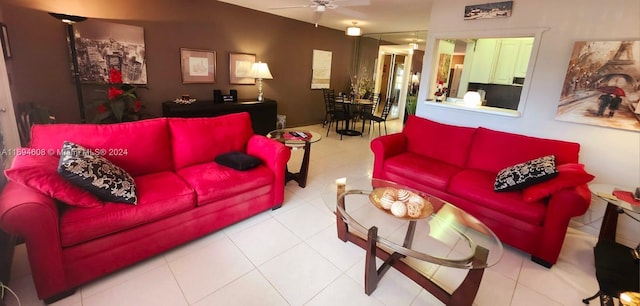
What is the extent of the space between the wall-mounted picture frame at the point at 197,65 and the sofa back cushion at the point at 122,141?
2.41 metres

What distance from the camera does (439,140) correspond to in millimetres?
3061

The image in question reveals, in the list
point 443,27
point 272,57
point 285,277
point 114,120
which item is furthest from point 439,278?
point 272,57

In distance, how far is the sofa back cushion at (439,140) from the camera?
114 inches

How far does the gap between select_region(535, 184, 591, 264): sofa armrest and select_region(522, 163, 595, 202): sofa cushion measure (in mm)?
41

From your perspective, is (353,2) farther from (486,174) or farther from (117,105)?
(117,105)

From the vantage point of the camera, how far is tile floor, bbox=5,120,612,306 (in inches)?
63.0

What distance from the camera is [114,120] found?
3.34 metres

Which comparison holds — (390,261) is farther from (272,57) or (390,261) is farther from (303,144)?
(272,57)

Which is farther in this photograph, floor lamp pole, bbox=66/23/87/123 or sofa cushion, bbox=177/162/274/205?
floor lamp pole, bbox=66/23/87/123

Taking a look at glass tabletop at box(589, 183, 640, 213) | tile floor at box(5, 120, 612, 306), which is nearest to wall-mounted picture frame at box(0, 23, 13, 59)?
tile floor at box(5, 120, 612, 306)

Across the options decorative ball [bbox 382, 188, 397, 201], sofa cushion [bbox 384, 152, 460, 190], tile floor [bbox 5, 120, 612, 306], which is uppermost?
decorative ball [bbox 382, 188, 397, 201]

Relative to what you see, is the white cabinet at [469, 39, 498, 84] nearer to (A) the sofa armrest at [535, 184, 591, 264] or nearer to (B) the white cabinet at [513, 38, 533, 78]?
(B) the white cabinet at [513, 38, 533, 78]

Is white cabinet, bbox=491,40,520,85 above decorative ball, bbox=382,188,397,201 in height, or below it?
above

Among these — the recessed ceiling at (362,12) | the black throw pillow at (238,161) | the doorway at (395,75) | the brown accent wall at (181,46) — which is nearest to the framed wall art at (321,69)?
the brown accent wall at (181,46)
